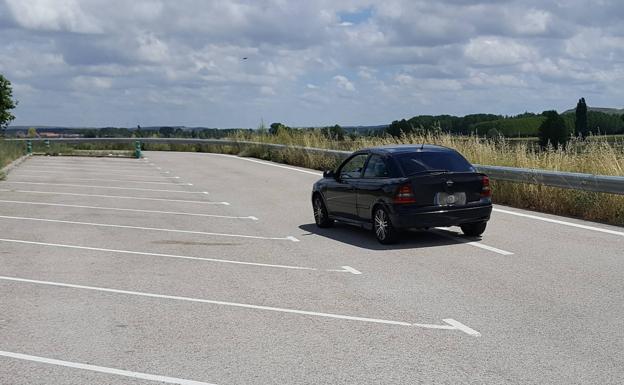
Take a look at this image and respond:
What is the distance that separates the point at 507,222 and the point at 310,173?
1455 cm

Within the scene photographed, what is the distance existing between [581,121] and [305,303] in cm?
1666

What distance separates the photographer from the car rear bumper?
1128cm

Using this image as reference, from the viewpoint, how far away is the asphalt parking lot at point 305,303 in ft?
18.7

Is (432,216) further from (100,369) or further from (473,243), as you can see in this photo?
(100,369)

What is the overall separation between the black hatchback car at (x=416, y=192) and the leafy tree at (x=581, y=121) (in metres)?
6.42

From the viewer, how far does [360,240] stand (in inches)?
488

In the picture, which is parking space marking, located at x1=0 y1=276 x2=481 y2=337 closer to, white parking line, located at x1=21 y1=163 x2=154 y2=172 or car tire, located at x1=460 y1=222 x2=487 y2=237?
car tire, located at x1=460 y1=222 x2=487 y2=237

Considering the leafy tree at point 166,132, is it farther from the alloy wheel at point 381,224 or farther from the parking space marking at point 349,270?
the parking space marking at point 349,270

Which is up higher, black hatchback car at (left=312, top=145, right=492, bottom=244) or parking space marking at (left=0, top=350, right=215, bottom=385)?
black hatchback car at (left=312, top=145, right=492, bottom=244)

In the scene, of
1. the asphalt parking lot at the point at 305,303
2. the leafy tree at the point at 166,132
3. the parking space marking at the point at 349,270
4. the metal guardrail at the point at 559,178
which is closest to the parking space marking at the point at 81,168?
the asphalt parking lot at the point at 305,303

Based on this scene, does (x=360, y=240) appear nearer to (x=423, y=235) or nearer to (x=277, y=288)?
(x=423, y=235)

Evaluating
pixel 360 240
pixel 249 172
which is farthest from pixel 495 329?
pixel 249 172

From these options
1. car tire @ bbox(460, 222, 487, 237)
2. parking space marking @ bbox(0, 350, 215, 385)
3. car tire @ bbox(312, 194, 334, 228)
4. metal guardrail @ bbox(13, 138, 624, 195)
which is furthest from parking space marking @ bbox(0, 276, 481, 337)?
metal guardrail @ bbox(13, 138, 624, 195)

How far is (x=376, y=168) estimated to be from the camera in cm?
1234
